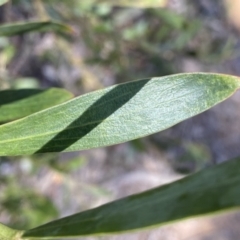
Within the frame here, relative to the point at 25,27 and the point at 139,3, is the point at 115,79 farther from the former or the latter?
the point at 25,27

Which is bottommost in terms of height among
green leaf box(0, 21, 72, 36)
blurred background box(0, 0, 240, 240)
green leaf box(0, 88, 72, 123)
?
blurred background box(0, 0, 240, 240)

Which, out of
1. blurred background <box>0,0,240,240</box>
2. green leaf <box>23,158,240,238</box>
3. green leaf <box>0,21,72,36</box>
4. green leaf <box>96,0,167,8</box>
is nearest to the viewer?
green leaf <box>23,158,240,238</box>

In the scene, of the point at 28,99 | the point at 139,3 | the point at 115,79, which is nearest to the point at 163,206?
the point at 28,99

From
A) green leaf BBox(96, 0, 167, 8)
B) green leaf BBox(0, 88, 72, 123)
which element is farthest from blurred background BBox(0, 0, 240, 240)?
green leaf BBox(0, 88, 72, 123)

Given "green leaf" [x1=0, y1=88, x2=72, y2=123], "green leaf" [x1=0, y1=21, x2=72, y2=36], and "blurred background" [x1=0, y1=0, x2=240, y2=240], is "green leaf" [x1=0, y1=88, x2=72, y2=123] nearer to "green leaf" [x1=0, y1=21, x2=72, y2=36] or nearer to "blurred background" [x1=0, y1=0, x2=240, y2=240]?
"green leaf" [x1=0, y1=21, x2=72, y2=36]

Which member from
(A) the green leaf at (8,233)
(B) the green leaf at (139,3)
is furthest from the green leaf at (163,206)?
(B) the green leaf at (139,3)
